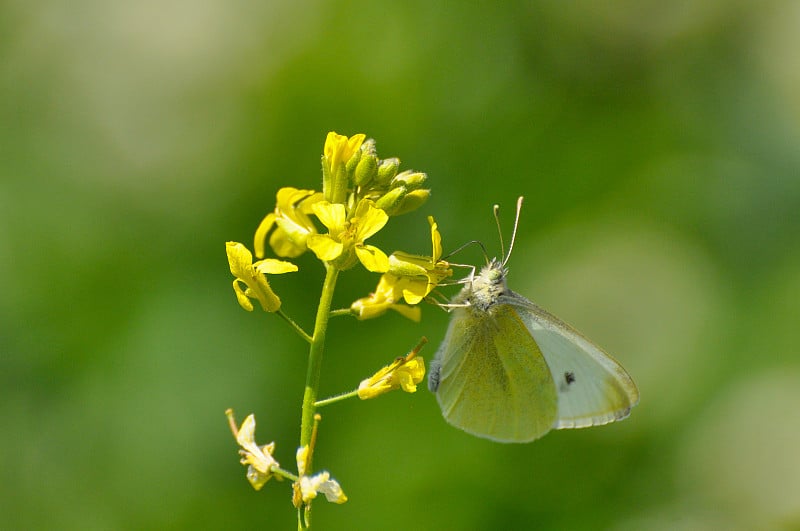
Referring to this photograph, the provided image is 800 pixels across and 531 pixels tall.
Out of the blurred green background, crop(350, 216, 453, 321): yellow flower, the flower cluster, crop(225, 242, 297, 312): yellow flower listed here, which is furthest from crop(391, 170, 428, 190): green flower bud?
the blurred green background

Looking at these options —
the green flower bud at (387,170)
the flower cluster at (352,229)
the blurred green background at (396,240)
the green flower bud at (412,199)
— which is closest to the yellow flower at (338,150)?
the flower cluster at (352,229)

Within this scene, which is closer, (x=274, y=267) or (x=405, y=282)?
(x=274, y=267)

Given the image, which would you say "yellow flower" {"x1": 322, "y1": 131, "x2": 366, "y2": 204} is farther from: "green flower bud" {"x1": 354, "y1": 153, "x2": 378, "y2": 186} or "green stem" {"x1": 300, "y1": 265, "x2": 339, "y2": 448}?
"green stem" {"x1": 300, "y1": 265, "x2": 339, "y2": 448}

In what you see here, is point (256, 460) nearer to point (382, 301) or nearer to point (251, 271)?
point (251, 271)

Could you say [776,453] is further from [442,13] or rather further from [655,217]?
[442,13]

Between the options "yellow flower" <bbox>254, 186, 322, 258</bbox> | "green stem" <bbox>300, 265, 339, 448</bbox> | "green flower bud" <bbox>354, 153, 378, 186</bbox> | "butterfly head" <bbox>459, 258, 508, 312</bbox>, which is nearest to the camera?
"green stem" <bbox>300, 265, 339, 448</bbox>

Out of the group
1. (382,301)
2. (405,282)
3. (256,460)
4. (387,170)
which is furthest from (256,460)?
(387,170)
